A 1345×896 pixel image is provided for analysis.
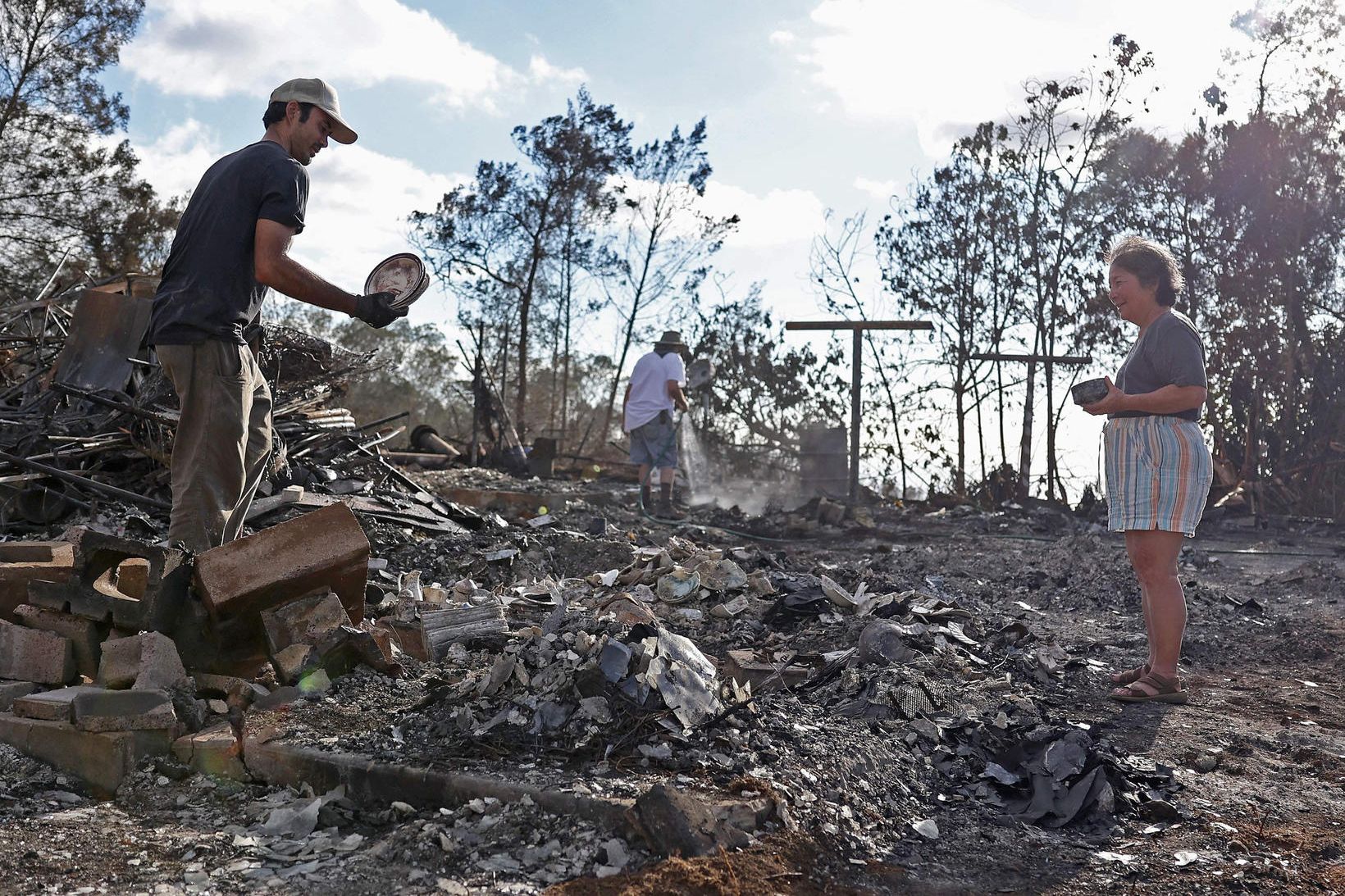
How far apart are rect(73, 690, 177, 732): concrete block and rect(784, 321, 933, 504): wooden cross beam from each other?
9.68 metres

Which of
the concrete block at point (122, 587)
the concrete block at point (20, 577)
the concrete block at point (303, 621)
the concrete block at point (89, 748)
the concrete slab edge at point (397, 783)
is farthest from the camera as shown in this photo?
the concrete block at point (20, 577)

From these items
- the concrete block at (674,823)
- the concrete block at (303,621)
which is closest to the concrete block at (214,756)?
the concrete block at (303,621)

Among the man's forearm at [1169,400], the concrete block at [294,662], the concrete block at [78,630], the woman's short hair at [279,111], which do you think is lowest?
the concrete block at [294,662]

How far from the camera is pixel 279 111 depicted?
3.80 m

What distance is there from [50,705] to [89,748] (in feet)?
0.74

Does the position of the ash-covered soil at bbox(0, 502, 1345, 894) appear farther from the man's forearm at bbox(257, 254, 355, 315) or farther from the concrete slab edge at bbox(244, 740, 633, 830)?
the man's forearm at bbox(257, 254, 355, 315)

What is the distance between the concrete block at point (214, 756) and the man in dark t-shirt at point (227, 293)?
3.15 feet

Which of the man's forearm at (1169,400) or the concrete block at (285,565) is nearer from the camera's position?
the concrete block at (285,565)

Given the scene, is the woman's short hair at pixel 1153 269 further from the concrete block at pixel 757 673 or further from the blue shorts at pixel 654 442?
the blue shorts at pixel 654 442

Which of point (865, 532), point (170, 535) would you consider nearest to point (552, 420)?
point (865, 532)

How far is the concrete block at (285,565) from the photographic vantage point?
11.2ft

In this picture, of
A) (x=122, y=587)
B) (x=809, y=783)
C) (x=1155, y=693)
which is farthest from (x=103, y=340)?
(x=1155, y=693)

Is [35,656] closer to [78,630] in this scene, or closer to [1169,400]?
[78,630]

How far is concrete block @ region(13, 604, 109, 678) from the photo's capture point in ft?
11.2
